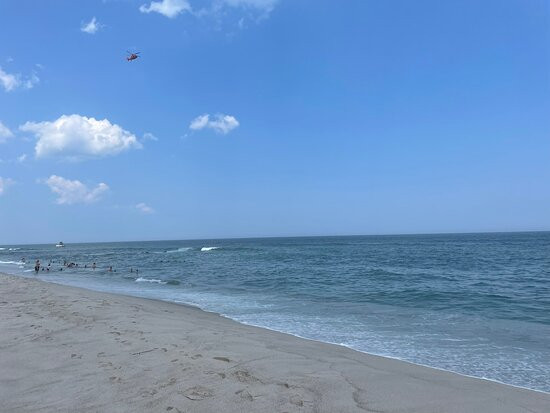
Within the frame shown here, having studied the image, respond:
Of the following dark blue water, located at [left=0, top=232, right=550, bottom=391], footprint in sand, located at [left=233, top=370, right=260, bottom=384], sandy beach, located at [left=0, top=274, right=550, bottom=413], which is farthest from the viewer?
dark blue water, located at [left=0, top=232, right=550, bottom=391]

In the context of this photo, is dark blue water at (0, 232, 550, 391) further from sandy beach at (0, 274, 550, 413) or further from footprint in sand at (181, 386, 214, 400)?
footprint in sand at (181, 386, 214, 400)

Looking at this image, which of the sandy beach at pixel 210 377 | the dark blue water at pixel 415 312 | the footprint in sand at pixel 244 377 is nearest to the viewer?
the sandy beach at pixel 210 377

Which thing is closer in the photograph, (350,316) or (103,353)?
(103,353)

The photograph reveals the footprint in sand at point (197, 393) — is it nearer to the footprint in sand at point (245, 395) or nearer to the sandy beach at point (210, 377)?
the sandy beach at point (210, 377)

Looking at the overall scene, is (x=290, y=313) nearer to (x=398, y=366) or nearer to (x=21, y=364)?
(x=398, y=366)

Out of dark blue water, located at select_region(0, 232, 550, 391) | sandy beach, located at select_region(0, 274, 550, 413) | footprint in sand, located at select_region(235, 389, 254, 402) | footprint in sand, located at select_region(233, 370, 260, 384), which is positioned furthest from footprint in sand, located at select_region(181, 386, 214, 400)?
dark blue water, located at select_region(0, 232, 550, 391)

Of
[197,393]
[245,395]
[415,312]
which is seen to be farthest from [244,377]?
[415,312]

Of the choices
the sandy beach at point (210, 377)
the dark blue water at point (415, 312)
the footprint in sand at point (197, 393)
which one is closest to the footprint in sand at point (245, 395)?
the sandy beach at point (210, 377)

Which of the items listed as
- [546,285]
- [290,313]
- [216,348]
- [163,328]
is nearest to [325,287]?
[290,313]

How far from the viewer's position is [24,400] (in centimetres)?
579

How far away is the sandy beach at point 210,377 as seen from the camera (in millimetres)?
5648

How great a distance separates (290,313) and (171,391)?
10.2 metres

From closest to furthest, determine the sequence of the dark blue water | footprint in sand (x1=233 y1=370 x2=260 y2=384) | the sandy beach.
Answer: the sandy beach < footprint in sand (x1=233 y1=370 x2=260 y2=384) < the dark blue water

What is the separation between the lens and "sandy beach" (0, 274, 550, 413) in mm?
5648
